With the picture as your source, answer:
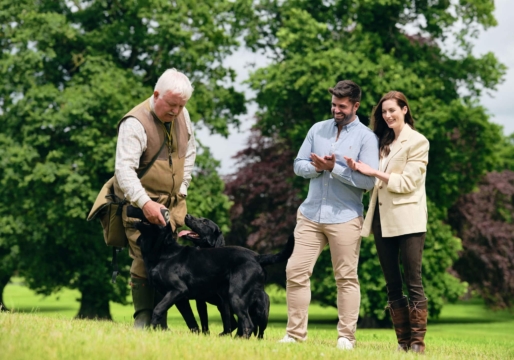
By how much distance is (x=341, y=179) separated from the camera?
7359 millimetres

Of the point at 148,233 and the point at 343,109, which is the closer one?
the point at 148,233

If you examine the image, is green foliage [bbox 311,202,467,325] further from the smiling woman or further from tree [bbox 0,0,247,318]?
the smiling woman

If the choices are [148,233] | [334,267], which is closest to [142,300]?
[148,233]

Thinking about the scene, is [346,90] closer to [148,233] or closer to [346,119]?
[346,119]

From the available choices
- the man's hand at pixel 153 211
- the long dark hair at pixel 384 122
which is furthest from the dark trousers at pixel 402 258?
the man's hand at pixel 153 211

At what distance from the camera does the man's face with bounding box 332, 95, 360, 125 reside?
7.46 metres

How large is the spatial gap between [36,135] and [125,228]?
17.8 metres

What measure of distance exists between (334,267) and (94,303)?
20.0 metres

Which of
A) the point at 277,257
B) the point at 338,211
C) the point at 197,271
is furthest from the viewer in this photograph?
the point at 338,211

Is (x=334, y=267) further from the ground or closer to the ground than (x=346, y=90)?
closer to the ground

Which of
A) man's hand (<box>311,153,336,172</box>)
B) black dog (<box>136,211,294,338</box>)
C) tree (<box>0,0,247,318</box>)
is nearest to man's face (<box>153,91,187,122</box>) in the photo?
black dog (<box>136,211,294,338</box>)

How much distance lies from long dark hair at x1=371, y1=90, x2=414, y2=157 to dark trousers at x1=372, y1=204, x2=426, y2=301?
662mm

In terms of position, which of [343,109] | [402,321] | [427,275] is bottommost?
[427,275]

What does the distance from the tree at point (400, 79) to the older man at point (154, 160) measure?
17.1 meters
